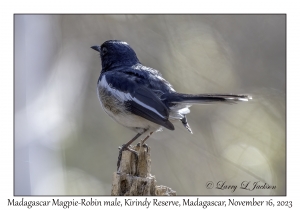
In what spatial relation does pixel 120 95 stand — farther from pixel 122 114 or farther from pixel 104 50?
pixel 104 50

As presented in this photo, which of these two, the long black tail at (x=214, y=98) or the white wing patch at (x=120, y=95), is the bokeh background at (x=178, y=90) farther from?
the long black tail at (x=214, y=98)

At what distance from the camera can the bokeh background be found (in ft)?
26.7

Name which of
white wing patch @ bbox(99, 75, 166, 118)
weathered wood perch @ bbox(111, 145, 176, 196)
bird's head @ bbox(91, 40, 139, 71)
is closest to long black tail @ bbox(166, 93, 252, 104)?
white wing patch @ bbox(99, 75, 166, 118)

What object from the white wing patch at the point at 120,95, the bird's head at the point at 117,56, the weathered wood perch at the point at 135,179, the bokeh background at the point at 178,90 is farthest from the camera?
the bokeh background at the point at 178,90

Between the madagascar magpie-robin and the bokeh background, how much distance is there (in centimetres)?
192

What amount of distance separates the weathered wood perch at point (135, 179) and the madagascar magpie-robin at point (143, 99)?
0.36m

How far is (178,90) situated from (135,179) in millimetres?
4101

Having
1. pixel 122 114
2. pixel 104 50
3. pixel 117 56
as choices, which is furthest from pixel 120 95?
pixel 104 50

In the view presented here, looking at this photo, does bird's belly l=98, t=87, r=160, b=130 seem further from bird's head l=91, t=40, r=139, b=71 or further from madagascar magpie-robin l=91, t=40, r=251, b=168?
bird's head l=91, t=40, r=139, b=71

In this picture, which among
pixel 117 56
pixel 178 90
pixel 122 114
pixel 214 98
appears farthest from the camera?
pixel 178 90

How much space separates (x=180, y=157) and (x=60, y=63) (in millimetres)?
3164

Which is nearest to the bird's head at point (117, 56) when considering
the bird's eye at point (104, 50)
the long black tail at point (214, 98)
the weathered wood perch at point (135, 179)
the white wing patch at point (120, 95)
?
the bird's eye at point (104, 50)

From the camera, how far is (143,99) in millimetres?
5617

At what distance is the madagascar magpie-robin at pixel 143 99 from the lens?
5.38 m
